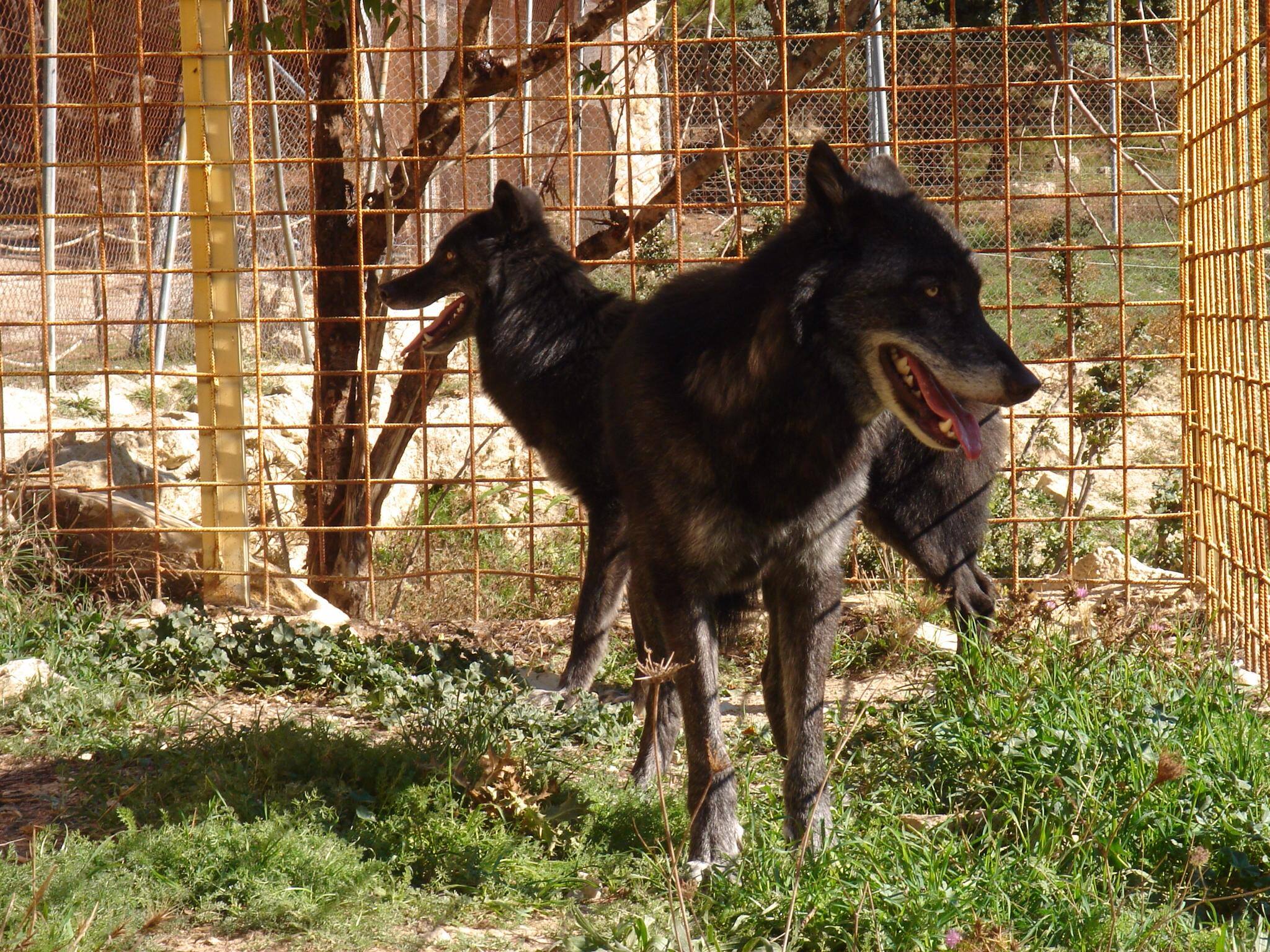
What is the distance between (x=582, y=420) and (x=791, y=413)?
1828 millimetres

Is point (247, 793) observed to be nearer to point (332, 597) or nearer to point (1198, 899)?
point (1198, 899)

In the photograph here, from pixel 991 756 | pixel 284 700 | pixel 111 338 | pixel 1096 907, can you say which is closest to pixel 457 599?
pixel 284 700

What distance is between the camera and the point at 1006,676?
12.4 feet

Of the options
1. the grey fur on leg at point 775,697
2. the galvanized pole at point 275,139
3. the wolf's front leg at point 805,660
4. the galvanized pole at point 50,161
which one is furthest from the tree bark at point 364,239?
the wolf's front leg at point 805,660

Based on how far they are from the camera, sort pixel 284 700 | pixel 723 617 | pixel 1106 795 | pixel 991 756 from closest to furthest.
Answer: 1. pixel 1106 795
2. pixel 991 756
3. pixel 723 617
4. pixel 284 700

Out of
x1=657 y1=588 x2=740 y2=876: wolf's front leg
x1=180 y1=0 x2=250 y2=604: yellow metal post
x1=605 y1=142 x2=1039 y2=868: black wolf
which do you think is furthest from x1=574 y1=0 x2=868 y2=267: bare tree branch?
x1=657 y1=588 x2=740 y2=876: wolf's front leg

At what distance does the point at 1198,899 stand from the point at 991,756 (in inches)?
29.1

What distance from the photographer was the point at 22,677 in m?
4.31

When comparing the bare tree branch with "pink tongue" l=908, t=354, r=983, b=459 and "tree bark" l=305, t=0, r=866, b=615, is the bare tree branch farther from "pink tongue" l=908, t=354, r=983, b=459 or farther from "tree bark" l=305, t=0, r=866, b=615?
"pink tongue" l=908, t=354, r=983, b=459

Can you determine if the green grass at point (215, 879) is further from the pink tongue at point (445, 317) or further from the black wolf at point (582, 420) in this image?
the pink tongue at point (445, 317)

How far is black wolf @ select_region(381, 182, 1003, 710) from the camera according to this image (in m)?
4.54

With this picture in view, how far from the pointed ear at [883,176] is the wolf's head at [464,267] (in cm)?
195

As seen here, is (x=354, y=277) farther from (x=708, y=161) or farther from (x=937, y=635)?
(x=937, y=635)

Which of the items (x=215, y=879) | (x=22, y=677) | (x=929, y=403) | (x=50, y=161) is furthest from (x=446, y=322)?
(x=50, y=161)
